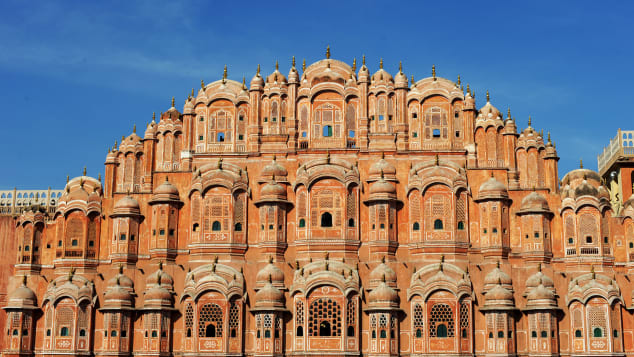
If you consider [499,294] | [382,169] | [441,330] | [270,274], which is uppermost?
[382,169]

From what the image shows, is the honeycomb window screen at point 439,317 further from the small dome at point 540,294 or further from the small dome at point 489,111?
the small dome at point 489,111

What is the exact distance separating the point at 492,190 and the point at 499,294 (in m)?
5.76

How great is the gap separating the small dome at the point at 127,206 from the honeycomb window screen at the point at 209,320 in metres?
6.91

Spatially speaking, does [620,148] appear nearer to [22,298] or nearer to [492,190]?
[492,190]

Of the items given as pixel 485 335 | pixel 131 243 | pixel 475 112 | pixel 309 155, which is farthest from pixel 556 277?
pixel 131 243

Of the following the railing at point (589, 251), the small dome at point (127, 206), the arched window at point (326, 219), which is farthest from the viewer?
the small dome at point (127, 206)

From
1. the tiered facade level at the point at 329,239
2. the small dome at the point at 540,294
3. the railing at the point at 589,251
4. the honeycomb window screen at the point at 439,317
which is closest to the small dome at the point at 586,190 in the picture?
the tiered facade level at the point at 329,239

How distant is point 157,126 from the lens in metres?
51.9

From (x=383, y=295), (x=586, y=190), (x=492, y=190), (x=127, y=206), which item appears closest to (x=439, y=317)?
(x=383, y=295)

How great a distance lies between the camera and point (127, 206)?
160ft

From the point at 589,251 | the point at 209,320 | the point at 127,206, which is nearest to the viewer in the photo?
the point at 209,320

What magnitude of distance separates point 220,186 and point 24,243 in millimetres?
11808

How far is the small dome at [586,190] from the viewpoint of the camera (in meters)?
47.8

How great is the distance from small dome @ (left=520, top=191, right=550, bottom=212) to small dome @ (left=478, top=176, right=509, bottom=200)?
1.14 meters
